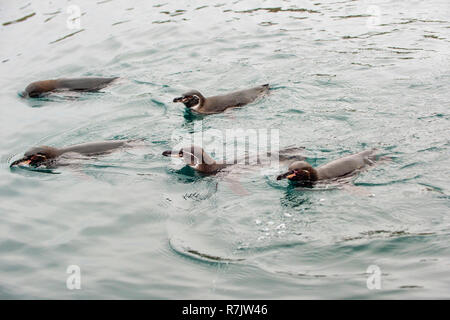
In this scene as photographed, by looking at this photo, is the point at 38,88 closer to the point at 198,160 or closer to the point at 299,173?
the point at 198,160

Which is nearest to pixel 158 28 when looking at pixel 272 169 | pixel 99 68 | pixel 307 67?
pixel 99 68

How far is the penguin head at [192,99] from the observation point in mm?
9344

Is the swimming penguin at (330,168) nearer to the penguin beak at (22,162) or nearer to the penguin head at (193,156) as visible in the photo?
the penguin head at (193,156)

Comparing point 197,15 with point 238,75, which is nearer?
point 238,75

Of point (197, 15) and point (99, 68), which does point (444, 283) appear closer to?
point (99, 68)

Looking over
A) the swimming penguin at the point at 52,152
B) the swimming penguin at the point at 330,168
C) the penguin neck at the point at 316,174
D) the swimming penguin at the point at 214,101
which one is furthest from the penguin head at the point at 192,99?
the penguin neck at the point at 316,174

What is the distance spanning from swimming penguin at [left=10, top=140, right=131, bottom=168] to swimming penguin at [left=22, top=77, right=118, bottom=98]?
3165 millimetres

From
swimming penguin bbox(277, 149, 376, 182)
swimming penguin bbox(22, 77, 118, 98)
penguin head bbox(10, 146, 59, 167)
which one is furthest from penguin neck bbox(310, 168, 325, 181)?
swimming penguin bbox(22, 77, 118, 98)

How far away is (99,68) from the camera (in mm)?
12445

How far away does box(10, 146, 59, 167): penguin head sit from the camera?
789 centimetres

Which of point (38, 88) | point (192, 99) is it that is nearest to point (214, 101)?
point (192, 99)

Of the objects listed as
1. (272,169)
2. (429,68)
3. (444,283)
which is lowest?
(444,283)

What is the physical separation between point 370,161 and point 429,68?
4053 mm

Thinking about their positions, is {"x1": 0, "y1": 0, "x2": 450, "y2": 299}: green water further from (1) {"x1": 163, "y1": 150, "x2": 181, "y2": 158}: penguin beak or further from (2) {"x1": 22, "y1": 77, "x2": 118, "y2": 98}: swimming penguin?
(2) {"x1": 22, "y1": 77, "x2": 118, "y2": 98}: swimming penguin
